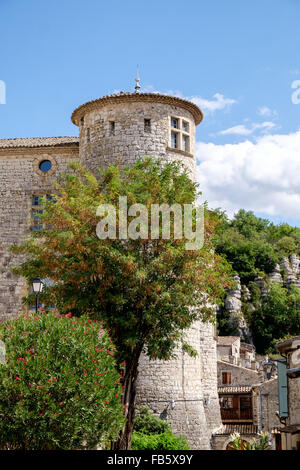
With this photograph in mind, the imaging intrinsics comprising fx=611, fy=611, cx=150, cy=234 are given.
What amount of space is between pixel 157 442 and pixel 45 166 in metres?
15.8

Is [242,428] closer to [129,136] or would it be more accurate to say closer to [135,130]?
[129,136]

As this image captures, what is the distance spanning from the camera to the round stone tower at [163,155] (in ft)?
88.2

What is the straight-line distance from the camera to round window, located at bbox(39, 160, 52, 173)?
32781 mm

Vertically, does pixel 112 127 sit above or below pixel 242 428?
above

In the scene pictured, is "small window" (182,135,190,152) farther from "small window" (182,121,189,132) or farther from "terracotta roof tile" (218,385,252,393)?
"terracotta roof tile" (218,385,252,393)

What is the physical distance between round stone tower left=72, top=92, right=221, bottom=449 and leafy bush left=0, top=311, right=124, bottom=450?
34.6ft

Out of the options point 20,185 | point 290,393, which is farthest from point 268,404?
point 20,185

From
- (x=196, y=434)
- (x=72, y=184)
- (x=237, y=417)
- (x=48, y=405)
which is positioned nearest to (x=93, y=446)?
(x=48, y=405)

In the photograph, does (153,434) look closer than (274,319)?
Yes

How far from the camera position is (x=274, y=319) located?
261 ft

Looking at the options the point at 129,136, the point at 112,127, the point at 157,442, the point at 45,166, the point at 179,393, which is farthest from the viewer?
the point at 45,166

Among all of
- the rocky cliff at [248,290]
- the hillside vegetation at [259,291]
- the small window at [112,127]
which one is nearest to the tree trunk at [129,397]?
the small window at [112,127]

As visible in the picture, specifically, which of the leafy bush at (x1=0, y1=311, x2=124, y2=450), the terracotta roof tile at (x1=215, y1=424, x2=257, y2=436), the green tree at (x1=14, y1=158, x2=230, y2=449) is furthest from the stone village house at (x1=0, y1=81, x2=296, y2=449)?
the leafy bush at (x1=0, y1=311, x2=124, y2=450)

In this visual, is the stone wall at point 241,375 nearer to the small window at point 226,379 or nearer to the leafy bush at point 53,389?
the small window at point 226,379
